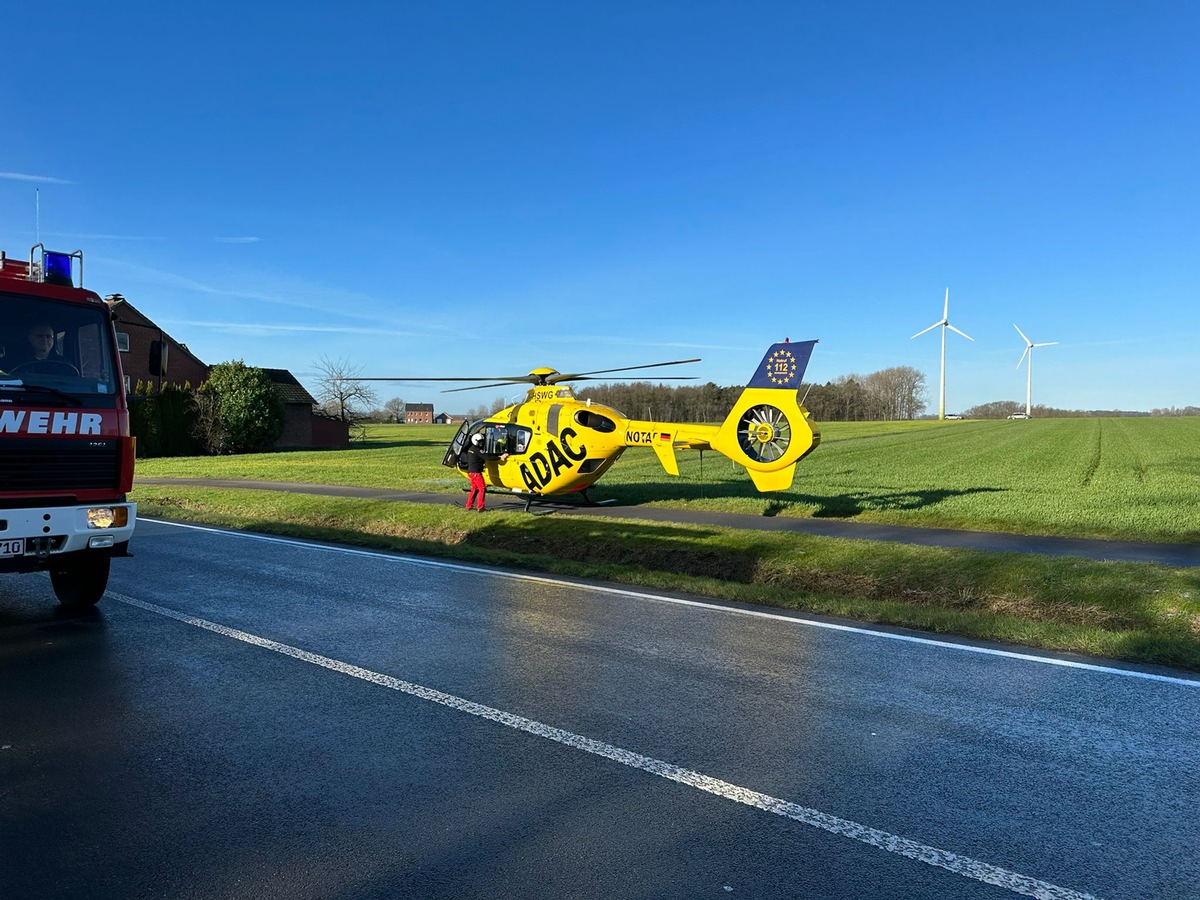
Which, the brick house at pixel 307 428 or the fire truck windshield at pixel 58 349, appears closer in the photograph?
the fire truck windshield at pixel 58 349

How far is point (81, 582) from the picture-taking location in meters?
8.08

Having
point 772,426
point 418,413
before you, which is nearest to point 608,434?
point 772,426

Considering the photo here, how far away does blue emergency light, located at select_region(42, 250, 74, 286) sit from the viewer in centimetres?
764

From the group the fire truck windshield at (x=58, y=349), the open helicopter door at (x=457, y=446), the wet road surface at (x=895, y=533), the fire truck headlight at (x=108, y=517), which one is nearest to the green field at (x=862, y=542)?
the wet road surface at (x=895, y=533)

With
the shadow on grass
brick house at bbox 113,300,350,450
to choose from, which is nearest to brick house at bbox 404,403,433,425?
brick house at bbox 113,300,350,450

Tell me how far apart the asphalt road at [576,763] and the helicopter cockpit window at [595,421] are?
891 centimetres

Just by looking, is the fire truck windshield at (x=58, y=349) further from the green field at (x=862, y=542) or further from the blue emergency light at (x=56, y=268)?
the green field at (x=862, y=542)

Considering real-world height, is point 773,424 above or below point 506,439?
above

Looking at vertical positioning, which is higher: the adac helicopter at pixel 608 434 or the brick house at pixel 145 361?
the brick house at pixel 145 361

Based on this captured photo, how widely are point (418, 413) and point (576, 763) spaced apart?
528 feet

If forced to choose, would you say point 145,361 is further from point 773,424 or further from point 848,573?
point 848,573

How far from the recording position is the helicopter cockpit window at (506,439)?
56.3 ft

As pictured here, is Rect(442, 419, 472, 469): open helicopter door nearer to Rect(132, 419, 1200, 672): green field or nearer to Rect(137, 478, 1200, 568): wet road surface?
Rect(132, 419, 1200, 672): green field

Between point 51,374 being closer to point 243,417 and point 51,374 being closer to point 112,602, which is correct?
point 112,602
